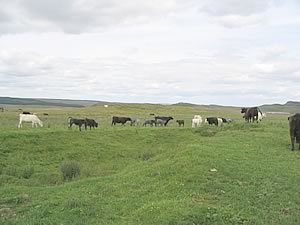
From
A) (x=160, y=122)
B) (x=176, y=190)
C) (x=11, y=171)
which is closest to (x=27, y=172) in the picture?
(x=11, y=171)

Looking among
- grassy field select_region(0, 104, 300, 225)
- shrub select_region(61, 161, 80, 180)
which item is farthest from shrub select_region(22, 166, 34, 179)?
shrub select_region(61, 161, 80, 180)

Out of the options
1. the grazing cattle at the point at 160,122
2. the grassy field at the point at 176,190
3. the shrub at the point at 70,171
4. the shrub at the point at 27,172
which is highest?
the grazing cattle at the point at 160,122

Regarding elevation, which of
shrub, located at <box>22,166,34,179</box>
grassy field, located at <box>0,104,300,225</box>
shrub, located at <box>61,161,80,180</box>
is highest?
grassy field, located at <box>0,104,300,225</box>

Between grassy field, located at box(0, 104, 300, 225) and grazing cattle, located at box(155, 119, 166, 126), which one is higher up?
grazing cattle, located at box(155, 119, 166, 126)

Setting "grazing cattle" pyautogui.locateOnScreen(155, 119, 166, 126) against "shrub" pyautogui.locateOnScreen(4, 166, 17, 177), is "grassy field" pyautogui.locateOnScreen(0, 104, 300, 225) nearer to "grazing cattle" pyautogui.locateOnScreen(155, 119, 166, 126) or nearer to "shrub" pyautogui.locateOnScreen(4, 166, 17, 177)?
"shrub" pyautogui.locateOnScreen(4, 166, 17, 177)

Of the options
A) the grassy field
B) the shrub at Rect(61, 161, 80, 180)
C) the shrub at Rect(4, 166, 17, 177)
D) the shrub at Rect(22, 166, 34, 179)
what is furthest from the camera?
the shrub at Rect(4, 166, 17, 177)

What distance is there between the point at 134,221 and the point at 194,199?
8.37ft

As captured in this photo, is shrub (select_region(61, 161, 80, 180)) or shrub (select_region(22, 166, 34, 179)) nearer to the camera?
shrub (select_region(61, 161, 80, 180))

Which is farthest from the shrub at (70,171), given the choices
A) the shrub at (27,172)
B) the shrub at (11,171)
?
the shrub at (11,171)

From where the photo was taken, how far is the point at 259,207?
1432cm

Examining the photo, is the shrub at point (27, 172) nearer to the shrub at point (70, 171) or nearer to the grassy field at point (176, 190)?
the grassy field at point (176, 190)

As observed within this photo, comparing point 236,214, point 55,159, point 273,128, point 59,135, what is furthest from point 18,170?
point 273,128

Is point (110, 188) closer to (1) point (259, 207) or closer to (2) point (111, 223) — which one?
(2) point (111, 223)

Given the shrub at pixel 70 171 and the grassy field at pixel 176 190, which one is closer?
the grassy field at pixel 176 190
